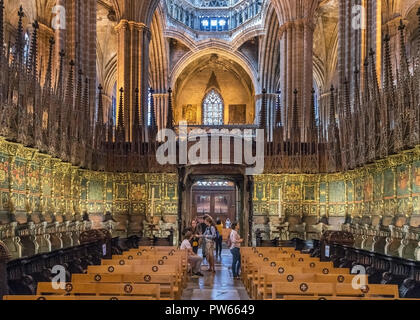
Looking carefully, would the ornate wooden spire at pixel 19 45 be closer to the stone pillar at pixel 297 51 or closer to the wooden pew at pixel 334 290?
the wooden pew at pixel 334 290

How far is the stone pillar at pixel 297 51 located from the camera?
24.4m

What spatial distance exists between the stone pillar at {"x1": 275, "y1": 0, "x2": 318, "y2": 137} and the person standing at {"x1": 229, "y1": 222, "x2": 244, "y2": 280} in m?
12.4

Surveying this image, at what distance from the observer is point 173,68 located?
3966cm

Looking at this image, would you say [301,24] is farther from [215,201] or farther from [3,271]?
[3,271]

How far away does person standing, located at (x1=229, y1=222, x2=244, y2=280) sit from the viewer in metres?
12.3

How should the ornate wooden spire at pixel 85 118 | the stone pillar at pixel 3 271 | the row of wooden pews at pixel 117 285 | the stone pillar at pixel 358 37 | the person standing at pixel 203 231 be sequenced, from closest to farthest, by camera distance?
1. the row of wooden pews at pixel 117 285
2. the stone pillar at pixel 3 271
3. the ornate wooden spire at pixel 85 118
4. the stone pillar at pixel 358 37
5. the person standing at pixel 203 231

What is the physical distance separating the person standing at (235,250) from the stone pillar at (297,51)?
12448 mm

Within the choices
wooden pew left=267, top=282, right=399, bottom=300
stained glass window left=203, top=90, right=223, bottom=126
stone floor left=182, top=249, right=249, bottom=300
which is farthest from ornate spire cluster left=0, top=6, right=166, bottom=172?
stained glass window left=203, top=90, right=223, bottom=126

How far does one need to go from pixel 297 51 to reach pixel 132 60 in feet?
27.7

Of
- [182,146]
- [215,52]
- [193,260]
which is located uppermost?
[215,52]

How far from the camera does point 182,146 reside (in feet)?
54.5

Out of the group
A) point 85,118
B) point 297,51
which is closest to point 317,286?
point 85,118

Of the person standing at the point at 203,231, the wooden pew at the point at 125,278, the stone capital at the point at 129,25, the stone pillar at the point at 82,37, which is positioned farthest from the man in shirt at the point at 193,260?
the stone capital at the point at 129,25

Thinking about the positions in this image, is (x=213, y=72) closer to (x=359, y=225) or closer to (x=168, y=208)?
(x=168, y=208)
